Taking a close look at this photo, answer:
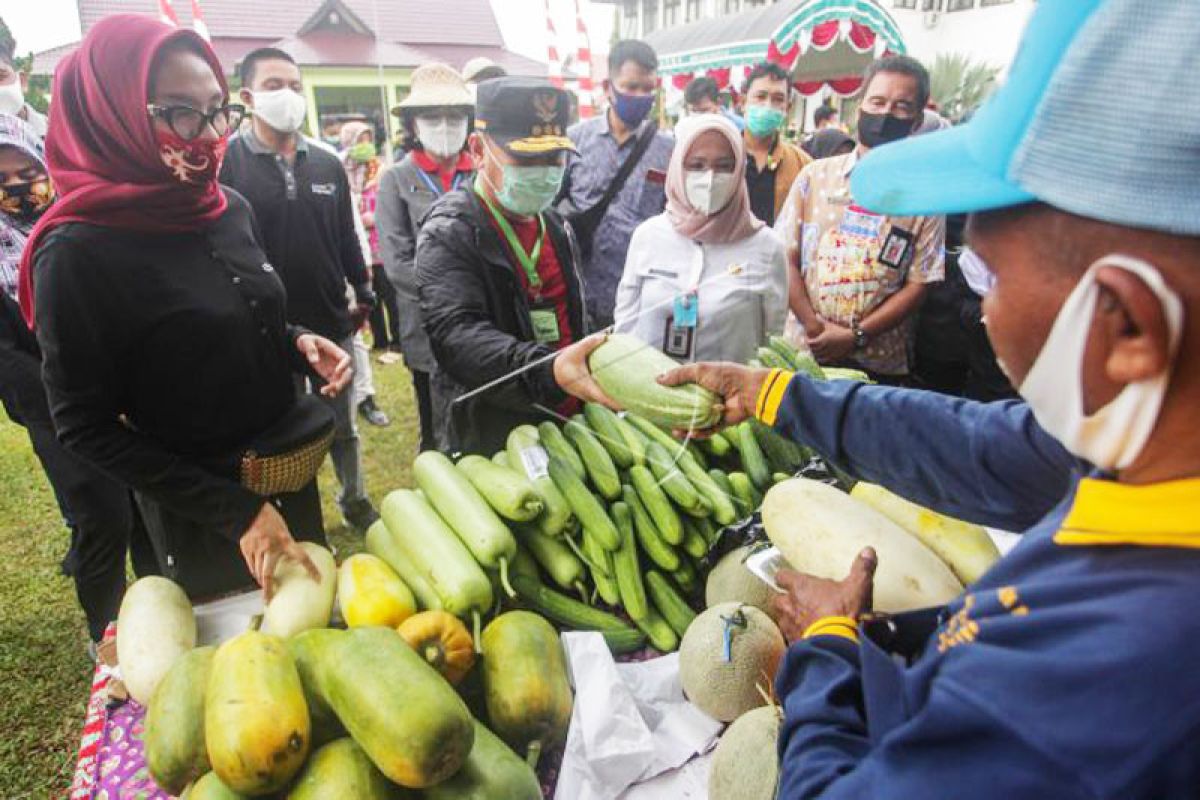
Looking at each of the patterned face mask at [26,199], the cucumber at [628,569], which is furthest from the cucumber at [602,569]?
the patterned face mask at [26,199]

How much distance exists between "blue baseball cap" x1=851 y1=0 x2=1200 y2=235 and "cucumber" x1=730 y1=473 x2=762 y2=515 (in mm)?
1411

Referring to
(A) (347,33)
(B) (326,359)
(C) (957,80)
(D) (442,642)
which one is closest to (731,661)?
(D) (442,642)

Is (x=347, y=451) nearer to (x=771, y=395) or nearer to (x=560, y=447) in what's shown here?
(x=560, y=447)

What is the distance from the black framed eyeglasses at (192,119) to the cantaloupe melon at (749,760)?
226 centimetres

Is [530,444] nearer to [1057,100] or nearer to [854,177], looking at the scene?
[854,177]

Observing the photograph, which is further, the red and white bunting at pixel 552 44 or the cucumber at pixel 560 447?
the red and white bunting at pixel 552 44

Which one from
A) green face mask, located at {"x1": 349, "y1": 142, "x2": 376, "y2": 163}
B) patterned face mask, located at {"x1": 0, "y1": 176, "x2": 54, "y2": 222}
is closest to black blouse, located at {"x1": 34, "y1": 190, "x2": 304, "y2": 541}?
patterned face mask, located at {"x1": 0, "y1": 176, "x2": 54, "y2": 222}

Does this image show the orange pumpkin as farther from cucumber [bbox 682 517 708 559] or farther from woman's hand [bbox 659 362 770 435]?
woman's hand [bbox 659 362 770 435]

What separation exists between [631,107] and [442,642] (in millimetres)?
4169

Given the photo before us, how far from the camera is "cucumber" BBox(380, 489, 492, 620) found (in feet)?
5.47

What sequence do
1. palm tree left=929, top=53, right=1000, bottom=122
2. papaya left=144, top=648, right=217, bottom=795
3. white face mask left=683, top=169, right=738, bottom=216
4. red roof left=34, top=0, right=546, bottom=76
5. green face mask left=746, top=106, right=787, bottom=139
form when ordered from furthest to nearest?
red roof left=34, top=0, right=546, bottom=76 → palm tree left=929, top=53, right=1000, bottom=122 → green face mask left=746, top=106, right=787, bottom=139 → white face mask left=683, top=169, right=738, bottom=216 → papaya left=144, top=648, right=217, bottom=795

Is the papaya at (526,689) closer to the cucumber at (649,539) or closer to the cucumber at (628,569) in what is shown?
the cucumber at (628,569)

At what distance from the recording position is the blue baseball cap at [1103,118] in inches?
25.4

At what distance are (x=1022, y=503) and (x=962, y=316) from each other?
114 inches
